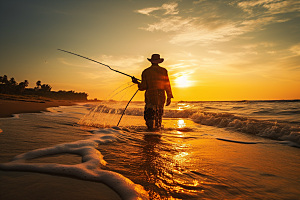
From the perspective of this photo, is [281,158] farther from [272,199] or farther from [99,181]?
[99,181]

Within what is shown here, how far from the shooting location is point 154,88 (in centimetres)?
608

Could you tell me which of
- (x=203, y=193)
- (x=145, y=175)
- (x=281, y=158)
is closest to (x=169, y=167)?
(x=145, y=175)

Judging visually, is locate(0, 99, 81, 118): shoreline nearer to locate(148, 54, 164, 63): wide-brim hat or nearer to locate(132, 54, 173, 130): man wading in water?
locate(132, 54, 173, 130): man wading in water

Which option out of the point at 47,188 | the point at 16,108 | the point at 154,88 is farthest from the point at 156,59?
the point at 16,108

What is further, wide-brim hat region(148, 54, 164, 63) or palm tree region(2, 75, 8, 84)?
palm tree region(2, 75, 8, 84)

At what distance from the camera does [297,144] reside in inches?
186

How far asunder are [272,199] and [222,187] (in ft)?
1.62

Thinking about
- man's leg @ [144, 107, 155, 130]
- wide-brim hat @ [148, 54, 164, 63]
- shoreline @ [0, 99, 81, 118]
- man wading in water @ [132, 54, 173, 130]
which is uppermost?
wide-brim hat @ [148, 54, 164, 63]

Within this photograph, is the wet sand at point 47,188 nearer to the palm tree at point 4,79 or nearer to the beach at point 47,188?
the beach at point 47,188

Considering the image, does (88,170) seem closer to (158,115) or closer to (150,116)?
(150,116)

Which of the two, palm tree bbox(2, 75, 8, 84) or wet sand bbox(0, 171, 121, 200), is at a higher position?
palm tree bbox(2, 75, 8, 84)

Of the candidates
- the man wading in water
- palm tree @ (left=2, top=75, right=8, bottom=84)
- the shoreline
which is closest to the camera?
the man wading in water

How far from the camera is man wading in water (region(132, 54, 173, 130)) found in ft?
19.9

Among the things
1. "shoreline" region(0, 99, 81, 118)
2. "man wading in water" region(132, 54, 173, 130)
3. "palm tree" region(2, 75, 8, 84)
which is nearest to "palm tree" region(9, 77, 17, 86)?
"palm tree" region(2, 75, 8, 84)
